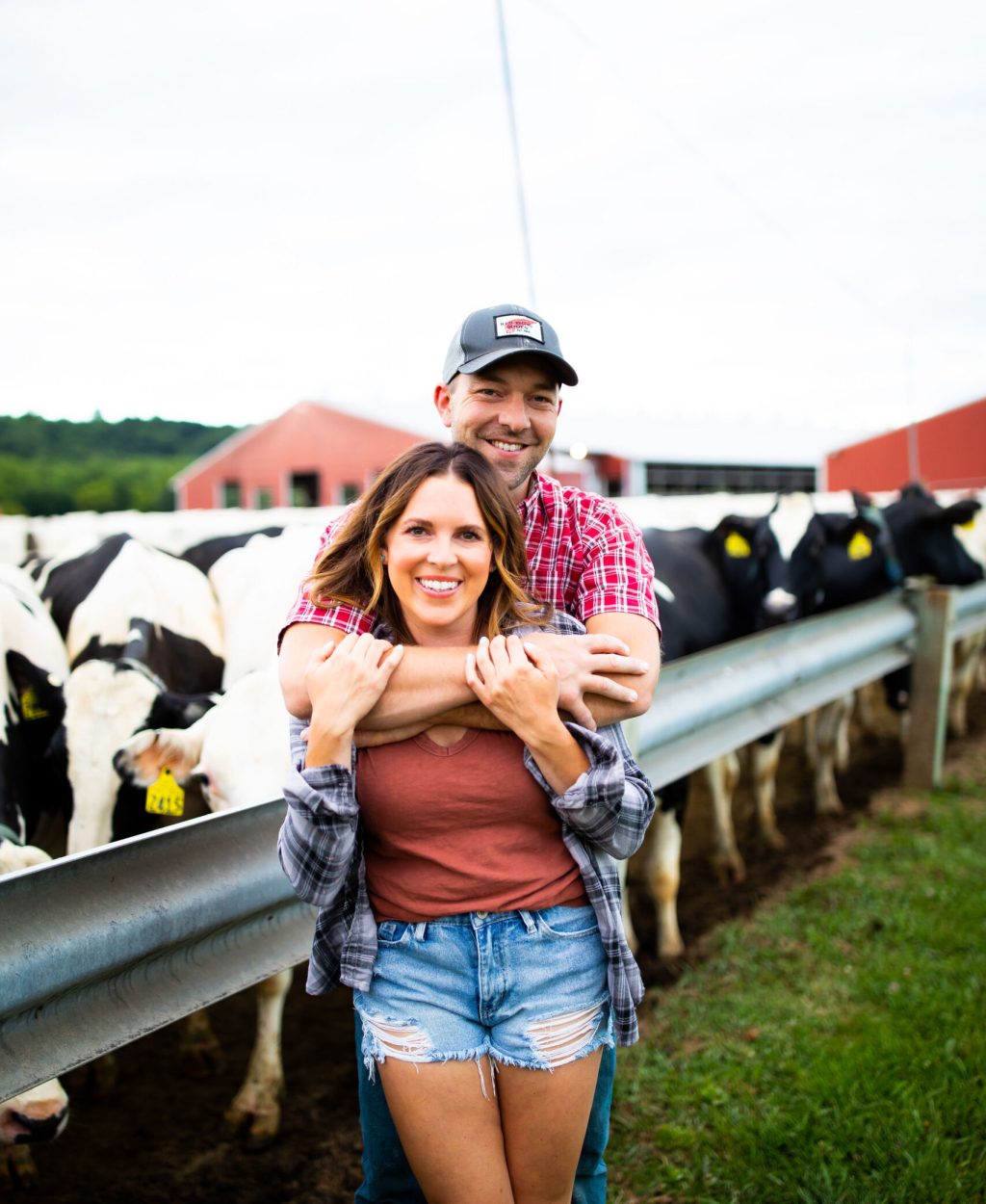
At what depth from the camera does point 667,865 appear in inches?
169

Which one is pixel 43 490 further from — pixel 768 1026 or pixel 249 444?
pixel 768 1026

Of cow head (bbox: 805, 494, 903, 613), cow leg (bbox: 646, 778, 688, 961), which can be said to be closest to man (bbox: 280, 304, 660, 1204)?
cow leg (bbox: 646, 778, 688, 961)

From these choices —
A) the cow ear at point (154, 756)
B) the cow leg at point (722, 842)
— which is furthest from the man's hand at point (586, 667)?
the cow leg at point (722, 842)

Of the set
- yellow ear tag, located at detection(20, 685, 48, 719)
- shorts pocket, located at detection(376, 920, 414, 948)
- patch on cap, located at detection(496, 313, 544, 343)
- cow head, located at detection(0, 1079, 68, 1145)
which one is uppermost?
patch on cap, located at detection(496, 313, 544, 343)

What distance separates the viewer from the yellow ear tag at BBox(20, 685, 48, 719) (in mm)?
4164

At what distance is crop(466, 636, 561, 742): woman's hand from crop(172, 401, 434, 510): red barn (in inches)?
1009

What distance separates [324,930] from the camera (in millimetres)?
1805

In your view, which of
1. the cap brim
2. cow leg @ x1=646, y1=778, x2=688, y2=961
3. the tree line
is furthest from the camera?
the tree line

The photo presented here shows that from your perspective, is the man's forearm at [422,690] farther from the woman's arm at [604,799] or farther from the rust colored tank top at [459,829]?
the woman's arm at [604,799]

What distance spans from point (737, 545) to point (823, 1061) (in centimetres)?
343

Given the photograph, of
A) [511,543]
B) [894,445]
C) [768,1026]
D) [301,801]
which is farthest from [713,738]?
[894,445]

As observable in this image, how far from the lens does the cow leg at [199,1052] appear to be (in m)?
3.44

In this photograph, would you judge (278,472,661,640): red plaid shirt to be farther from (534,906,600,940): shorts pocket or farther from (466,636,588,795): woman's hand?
(534,906,600,940): shorts pocket

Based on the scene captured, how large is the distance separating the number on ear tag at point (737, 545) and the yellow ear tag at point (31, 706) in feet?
12.4
